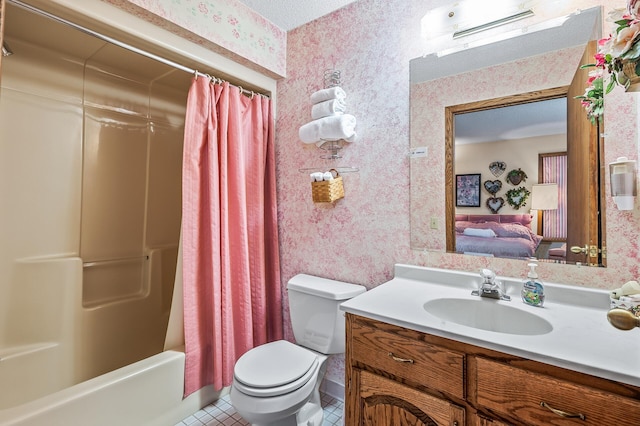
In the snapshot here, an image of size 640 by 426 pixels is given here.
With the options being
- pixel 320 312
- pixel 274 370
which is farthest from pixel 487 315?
pixel 274 370

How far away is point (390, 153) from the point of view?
1.65 metres

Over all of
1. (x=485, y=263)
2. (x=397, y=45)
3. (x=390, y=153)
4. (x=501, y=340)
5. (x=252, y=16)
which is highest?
(x=252, y=16)

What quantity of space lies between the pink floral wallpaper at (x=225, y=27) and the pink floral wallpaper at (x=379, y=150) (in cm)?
14

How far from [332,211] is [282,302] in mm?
768

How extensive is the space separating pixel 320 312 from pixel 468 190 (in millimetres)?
983

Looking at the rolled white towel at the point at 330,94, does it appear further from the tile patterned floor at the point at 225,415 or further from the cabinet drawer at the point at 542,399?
the tile patterned floor at the point at 225,415

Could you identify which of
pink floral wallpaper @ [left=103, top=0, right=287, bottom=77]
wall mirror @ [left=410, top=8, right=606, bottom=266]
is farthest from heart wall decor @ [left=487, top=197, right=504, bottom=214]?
pink floral wallpaper @ [left=103, top=0, right=287, bottom=77]

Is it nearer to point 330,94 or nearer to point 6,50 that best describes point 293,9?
point 330,94

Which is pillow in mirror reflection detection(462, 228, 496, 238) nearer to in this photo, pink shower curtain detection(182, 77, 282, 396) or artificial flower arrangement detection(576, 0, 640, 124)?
artificial flower arrangement detection(576, 0, 640, 124)

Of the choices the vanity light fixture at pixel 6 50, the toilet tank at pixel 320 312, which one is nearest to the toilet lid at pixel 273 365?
the toilet tank at pixel 320 312

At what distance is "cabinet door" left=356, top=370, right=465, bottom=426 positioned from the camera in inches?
37.3

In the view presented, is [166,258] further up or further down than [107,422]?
further up

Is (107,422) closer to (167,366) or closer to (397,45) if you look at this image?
(167,366)

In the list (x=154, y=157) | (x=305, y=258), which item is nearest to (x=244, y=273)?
(x=305, y=258)
